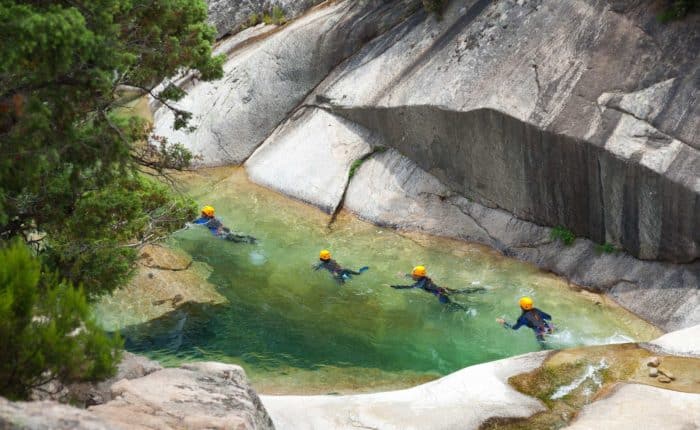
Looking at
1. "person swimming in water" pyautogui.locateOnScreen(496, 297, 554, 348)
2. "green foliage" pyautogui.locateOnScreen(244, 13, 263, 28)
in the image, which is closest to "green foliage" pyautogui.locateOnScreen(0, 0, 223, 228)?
"person swimming in water" pyautogui.locateOnScreen(496, 297, 554, 348)

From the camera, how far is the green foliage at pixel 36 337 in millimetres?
6262

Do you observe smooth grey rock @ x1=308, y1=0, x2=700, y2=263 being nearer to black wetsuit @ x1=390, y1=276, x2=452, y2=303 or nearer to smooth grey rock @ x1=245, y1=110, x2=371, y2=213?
smooth grey rock @ x1=245, y1=110, x2=371, y2=213

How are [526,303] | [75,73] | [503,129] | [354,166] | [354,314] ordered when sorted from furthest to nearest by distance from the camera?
[354,166] < [503,129] < [354,314] < [526,303] < [75,73]

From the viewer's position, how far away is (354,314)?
16.6 m

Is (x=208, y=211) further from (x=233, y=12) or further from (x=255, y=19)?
(x=233, y=12)

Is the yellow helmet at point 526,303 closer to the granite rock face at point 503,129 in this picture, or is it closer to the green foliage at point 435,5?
the granite rock face at point 503,129

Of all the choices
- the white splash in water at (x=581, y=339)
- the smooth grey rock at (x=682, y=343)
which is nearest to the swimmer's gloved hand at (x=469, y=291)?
the white splash in water at (x=581, y=339)

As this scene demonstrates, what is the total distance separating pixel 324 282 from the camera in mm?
18000

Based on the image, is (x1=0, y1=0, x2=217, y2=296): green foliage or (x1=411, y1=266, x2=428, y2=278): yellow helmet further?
(x1=411, y1=266, x2=428, y2=278): yellow helmet

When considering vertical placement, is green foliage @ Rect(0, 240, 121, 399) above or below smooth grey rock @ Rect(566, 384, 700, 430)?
above

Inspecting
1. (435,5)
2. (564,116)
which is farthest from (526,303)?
(435,5)

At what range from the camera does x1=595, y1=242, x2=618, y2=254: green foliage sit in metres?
16.8

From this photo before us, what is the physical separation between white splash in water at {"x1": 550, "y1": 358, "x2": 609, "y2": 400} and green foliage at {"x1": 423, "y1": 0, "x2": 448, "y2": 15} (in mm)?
12769

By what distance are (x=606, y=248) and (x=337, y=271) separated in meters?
6.59
